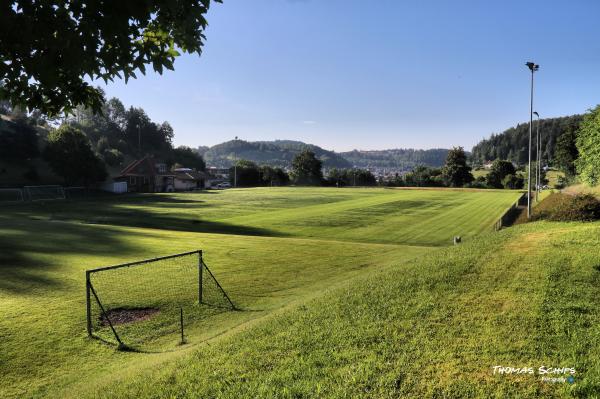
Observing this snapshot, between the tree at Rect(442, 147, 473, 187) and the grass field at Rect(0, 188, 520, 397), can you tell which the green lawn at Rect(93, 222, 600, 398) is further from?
the tree at Rect(442, 147, 473, 187)

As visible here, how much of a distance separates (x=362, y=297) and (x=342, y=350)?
13.4ft

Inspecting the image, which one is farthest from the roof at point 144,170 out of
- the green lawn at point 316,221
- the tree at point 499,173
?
the tree at point 499,173

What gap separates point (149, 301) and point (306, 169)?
123829 millimetres

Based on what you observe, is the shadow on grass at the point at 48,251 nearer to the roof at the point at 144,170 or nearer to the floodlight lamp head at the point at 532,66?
Answer: the floodlight lamp head at the point at 532,66

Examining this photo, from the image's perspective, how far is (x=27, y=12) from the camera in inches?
182

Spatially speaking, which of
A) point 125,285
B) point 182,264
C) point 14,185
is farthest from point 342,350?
point 14,185

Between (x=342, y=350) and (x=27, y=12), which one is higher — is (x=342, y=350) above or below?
below

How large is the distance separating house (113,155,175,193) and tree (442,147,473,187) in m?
79.2

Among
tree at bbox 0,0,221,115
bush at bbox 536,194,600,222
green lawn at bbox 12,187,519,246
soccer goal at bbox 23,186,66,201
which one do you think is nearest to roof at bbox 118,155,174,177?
soccer goal at bbox 23,186,66,201

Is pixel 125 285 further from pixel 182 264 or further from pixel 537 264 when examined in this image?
pixel 537 264

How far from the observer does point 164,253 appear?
23.6 metres

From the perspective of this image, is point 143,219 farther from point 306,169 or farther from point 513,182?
point 513,182

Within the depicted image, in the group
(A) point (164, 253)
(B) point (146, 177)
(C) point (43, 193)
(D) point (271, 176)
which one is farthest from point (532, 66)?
(D) point (271, 176)

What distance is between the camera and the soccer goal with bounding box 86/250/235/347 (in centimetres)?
1165
